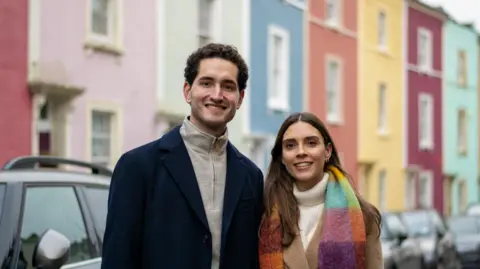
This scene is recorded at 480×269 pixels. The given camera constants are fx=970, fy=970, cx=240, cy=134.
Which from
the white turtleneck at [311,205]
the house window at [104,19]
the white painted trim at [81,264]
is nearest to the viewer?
the white turtleneck at [311,205]

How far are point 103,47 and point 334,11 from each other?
13.5 m

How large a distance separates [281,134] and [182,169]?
0.88 m

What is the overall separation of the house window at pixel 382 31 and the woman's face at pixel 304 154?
29.6m

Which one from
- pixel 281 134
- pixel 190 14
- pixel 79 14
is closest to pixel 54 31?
pixel 79 14

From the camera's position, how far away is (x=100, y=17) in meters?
18.0

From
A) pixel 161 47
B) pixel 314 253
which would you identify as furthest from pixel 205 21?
pixel 314 253

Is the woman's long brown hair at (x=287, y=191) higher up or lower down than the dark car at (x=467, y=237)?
higher up

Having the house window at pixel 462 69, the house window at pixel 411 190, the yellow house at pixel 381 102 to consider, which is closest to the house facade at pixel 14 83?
the yellow house at pixel 381 102

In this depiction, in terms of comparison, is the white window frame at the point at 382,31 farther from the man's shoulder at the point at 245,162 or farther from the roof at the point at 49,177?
the man's shoulder at the point at 245,162

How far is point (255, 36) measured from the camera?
24.1 metres

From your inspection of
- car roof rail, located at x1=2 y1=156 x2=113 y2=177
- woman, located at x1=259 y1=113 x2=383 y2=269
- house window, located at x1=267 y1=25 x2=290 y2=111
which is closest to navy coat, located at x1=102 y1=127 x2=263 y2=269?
woman, located at x1=259 y1=113 x2=383 y2=269

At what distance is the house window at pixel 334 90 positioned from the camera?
96.6ft

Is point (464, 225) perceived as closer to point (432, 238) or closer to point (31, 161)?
point (432, 238)

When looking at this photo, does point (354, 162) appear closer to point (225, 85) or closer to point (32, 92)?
point (32, 92)
